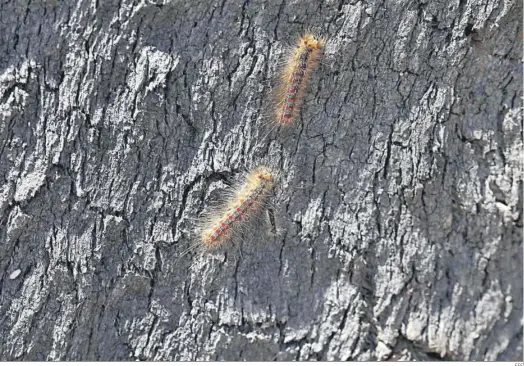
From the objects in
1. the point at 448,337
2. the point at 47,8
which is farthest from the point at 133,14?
the point at 448,337

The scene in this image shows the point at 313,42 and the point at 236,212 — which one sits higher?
the point at 313,42

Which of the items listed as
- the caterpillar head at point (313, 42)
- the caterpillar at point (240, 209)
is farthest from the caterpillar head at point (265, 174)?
the caterpillar head at point (313, 42)

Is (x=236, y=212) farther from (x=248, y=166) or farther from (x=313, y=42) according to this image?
(x=313, y=42)

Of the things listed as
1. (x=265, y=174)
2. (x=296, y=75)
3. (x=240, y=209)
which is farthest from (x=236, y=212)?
(x=296, y=75)

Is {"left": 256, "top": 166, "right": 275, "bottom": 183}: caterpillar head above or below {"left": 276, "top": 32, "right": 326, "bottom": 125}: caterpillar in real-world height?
below

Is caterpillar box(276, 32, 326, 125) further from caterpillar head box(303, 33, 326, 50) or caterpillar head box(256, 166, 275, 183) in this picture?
caterpillar head box(256, 166, 275, 183)

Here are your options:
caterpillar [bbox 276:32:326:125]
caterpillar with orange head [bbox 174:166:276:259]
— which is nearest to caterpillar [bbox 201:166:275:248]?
caterpillar with orange head [bbox 174:166:276:259]
